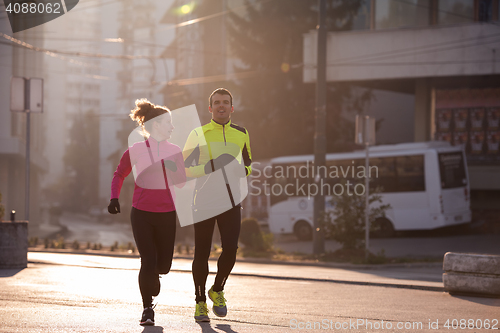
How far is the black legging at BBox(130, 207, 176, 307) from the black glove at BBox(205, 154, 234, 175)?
1.69 ft

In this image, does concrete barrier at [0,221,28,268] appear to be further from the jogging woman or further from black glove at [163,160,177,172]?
black glove at [163,160,177,172]

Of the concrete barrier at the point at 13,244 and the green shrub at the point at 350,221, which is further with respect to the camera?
the green shrub at the point at 350,221

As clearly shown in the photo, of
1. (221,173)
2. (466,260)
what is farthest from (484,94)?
(221,173)

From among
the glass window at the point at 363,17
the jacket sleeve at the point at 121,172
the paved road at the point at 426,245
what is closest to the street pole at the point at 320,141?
the paved road at the point at 426,245

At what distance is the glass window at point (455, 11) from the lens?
989 inches

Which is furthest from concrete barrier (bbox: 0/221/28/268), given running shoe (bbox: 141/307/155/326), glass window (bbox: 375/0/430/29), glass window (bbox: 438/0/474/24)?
glass window (bbox: 438/0/474/24)

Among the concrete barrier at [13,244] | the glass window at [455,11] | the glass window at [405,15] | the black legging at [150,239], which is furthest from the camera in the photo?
the glass window at [405,15]

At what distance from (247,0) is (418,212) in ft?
59.9

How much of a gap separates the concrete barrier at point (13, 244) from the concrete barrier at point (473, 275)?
22.9ft

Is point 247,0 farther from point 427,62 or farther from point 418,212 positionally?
point 418,212

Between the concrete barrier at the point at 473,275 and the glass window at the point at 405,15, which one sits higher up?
the glass window at the point at 405,15

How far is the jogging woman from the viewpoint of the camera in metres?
5.66

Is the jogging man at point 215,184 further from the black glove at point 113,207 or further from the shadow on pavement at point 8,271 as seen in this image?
the shadow on pavement at point 8,271

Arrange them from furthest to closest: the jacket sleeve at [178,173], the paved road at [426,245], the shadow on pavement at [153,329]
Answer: the paved road at [426,245] < the jacket sleeve at [178,173] < the shadow on pavement at [153,329]
